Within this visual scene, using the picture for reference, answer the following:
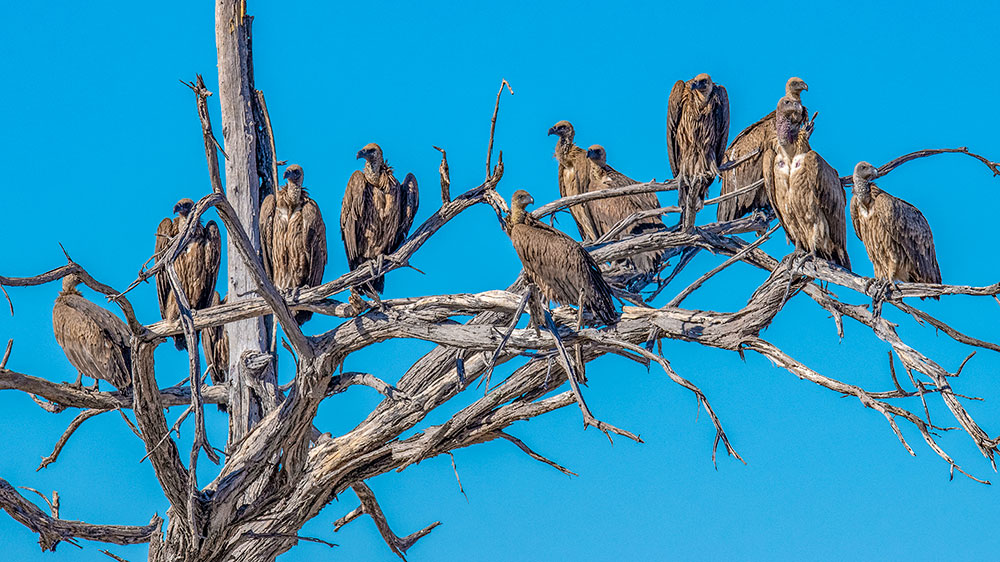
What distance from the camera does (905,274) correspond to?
26.4 ft

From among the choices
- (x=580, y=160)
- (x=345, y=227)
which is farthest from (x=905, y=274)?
(x=345, y=227)

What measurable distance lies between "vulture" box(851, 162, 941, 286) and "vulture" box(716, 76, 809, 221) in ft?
3.03

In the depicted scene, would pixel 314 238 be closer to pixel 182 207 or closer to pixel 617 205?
pixel 182 207

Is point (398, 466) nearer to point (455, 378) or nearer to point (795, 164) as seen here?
point (455, 378)

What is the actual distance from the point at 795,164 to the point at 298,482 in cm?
398

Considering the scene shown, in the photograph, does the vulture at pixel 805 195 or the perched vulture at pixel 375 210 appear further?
the perched vulture at pixel 375 210

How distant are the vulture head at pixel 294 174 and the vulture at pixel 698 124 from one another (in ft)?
9.61

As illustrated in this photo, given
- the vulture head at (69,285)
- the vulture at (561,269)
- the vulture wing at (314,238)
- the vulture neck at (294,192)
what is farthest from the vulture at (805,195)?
the vulture head at (69,285)

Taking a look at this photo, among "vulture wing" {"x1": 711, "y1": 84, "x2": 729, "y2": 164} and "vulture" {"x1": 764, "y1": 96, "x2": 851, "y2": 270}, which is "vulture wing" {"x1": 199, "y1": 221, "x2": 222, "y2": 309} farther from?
"vulture" {"x1": 764, "y1": 96, "x2": 851, "y2": 270}

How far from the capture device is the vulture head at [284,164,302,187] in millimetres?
9219

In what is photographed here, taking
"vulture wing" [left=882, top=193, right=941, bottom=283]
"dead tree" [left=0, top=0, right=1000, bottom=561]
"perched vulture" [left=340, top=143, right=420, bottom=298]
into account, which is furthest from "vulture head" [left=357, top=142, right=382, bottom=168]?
"vulture wing" [left=882, top=193, right=941, bottom=283]

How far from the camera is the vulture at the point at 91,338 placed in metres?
9.25

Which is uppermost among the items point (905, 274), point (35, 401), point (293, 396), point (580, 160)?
point (580, 160)

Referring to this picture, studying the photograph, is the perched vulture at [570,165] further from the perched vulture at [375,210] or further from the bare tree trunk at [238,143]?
the bare tree trunk at [238,143]
